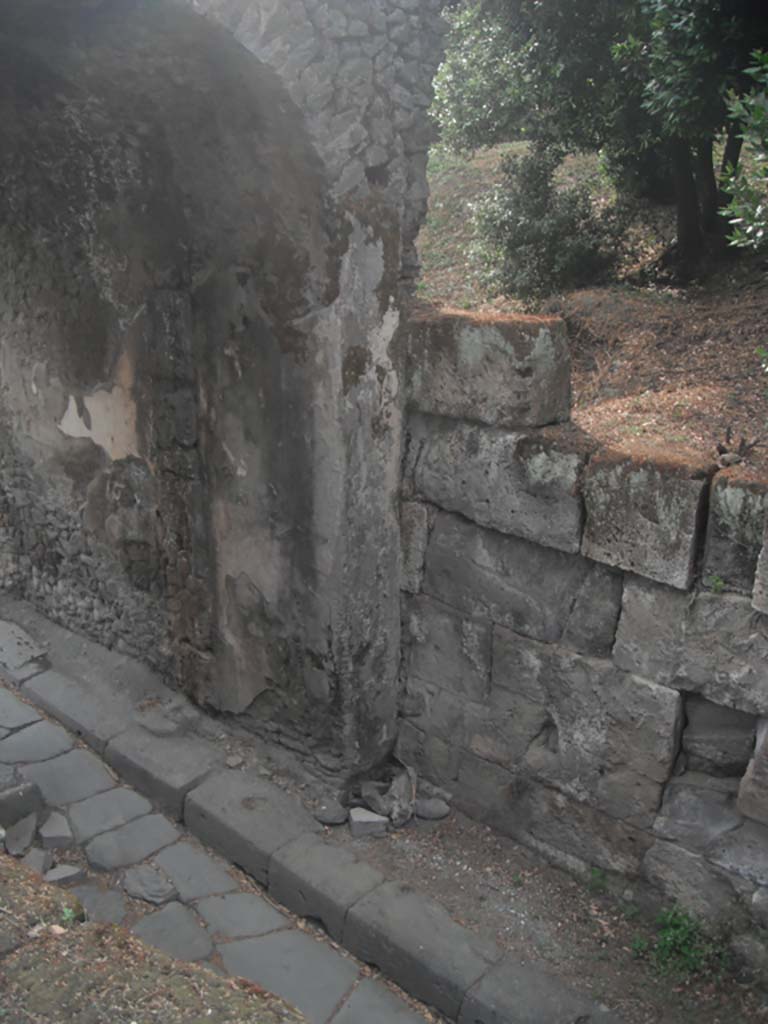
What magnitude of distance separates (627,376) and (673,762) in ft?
8.55

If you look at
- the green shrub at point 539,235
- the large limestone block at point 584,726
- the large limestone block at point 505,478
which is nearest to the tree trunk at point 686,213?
the green shrub at point 539,235

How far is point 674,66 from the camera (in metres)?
5.44

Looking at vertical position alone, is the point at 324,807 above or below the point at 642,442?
below

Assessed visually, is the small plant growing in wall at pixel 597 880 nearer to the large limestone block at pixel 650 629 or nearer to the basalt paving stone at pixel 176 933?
the large limestone block at pixel 650 629

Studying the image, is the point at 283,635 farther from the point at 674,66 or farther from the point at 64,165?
the point at 674,66

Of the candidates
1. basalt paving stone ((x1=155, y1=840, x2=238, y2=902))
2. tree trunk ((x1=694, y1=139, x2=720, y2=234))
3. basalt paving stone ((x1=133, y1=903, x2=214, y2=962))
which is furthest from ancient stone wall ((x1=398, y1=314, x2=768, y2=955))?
tree trunk ((x1=694, y1=139, x2=720, y2=234))

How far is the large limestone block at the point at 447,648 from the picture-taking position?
14.0 ft

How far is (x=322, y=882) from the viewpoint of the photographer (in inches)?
160

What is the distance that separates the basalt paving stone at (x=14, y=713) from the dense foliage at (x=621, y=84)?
4.80 meters

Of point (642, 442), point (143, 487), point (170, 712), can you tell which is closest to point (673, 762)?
point (642, 442)

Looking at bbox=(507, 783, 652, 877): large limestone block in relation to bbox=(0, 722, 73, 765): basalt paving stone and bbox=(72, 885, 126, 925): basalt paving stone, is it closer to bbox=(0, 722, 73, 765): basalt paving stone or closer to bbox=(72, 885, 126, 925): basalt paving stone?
bbox=(72, 885, 126, 925): basalt paving stone

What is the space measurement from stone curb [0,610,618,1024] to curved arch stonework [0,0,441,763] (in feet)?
1.31

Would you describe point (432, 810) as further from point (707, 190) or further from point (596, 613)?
point (707, 190)

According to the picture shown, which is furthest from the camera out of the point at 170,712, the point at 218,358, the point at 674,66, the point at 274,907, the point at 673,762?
the point at 674,66
